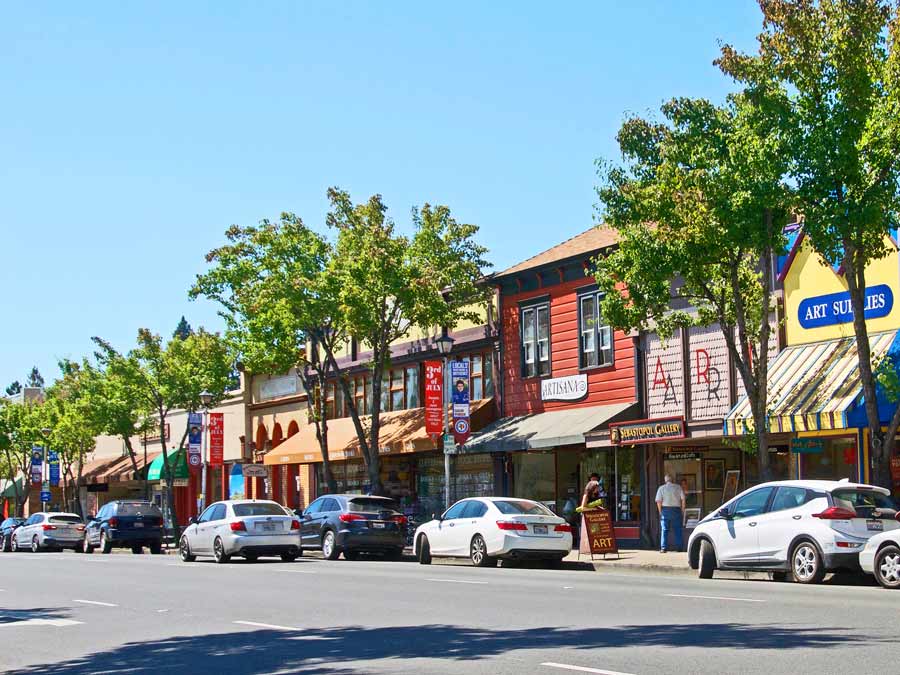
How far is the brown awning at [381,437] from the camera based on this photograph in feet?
119

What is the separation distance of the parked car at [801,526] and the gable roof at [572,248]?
39.2ft

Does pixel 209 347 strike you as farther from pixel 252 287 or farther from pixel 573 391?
pixel 573 391

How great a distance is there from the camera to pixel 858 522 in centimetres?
1875

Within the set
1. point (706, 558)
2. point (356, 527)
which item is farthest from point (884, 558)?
point (356, 527)

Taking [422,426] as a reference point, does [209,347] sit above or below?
above

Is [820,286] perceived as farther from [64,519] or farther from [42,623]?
[64,519]

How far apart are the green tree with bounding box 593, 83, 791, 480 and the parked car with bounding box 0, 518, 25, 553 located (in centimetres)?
3056

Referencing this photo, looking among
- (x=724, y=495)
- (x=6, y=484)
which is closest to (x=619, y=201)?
(x=724, y=495)

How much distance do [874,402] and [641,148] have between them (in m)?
6.55

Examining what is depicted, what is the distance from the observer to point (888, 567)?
17484 millimetres

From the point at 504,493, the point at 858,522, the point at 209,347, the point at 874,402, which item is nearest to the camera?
the point at 858,522

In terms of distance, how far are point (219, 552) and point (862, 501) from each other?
1512cm

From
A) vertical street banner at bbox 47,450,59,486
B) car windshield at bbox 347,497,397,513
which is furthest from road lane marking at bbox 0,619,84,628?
vertical street banner at bbox 47,450,59,486

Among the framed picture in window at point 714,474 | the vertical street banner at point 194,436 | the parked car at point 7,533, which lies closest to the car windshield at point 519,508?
the framed picture in window at point 714,474
